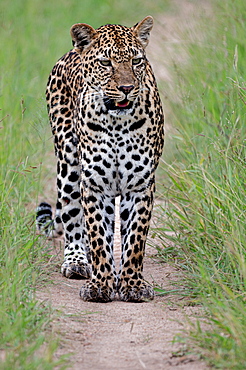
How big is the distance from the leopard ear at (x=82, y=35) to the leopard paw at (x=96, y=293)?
1684mm

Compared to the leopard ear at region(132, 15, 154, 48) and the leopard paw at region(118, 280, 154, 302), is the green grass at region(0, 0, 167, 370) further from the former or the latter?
the leopard ear at region(132, 15, 154, 48)

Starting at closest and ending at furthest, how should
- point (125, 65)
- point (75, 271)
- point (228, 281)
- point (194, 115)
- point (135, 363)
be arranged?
1. point (135, 363)
2. point (228, 281)
3. point (125, 65)
4. point (75, 271)
5. point (194, 115)

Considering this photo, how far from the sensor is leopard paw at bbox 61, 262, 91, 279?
242 inches

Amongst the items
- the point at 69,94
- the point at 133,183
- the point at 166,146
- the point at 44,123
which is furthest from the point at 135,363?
the point at 166,146

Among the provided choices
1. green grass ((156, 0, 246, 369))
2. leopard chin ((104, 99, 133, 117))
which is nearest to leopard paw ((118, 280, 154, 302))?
green grass ((156, 0, 246, 369))

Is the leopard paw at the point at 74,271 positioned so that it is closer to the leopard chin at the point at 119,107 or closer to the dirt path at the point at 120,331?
the dirt path at the point at 120,331

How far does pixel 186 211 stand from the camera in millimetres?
6469

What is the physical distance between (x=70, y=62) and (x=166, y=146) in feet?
7.16

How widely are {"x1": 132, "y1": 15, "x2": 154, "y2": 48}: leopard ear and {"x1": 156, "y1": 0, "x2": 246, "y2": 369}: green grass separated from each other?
755 millimetres

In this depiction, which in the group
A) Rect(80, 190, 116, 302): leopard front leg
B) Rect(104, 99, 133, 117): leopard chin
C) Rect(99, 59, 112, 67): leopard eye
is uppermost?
Rect(99, 59, 112, 67): leopard eye

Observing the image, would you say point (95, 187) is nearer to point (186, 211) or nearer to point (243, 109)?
point (186, 211)

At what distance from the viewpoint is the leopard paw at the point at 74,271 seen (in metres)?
6.14

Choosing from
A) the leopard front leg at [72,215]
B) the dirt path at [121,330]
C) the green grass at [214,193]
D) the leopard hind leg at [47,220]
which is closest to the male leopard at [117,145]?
the dirt path at [121,330]

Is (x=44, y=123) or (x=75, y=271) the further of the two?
(x=75, y=271)
